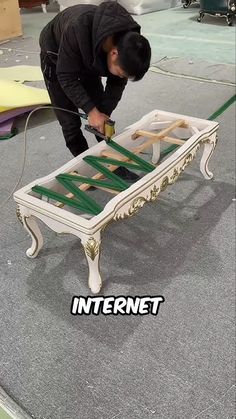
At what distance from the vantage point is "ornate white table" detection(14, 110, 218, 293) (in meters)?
0.99

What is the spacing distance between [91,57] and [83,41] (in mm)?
46

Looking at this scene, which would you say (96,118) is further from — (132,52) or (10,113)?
(10,113)

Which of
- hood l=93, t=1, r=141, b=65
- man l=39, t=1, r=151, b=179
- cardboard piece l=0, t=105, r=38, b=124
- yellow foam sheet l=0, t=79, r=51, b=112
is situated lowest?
cardboard piece l=0, t=105, r=38, b=124

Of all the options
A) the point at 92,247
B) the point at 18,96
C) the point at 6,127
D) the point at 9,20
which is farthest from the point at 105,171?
the point at 9,20

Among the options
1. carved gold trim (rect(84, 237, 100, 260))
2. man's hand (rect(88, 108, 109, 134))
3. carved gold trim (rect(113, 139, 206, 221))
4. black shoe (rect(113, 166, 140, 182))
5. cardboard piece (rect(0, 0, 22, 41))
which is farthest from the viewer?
cardboard piece (rect(0, 0, 22, 41))

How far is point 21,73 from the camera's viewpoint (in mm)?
2488

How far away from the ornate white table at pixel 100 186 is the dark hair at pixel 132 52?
290mm

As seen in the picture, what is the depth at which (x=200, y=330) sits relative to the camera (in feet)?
3.24

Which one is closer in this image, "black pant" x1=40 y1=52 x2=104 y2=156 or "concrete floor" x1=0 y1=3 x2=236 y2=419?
"concrete floor" x1=0 y1=3 x2=236 y2=419

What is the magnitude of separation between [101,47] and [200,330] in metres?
0.75

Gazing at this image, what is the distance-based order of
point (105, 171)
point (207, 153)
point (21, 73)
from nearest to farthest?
point (105, 171) < point (207, 153) < point (21, 73)

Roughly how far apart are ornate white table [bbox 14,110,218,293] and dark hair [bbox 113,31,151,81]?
290 millimetres

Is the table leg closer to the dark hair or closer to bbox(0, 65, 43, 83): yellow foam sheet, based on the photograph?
the dark hair

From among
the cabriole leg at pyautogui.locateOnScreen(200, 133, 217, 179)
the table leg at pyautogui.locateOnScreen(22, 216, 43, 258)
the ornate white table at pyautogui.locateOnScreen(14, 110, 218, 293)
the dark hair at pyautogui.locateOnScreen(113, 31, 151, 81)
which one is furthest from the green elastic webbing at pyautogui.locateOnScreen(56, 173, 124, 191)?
the cabriole leg at pyautogui.locateOnScreen(200, 133, 217, 179)
